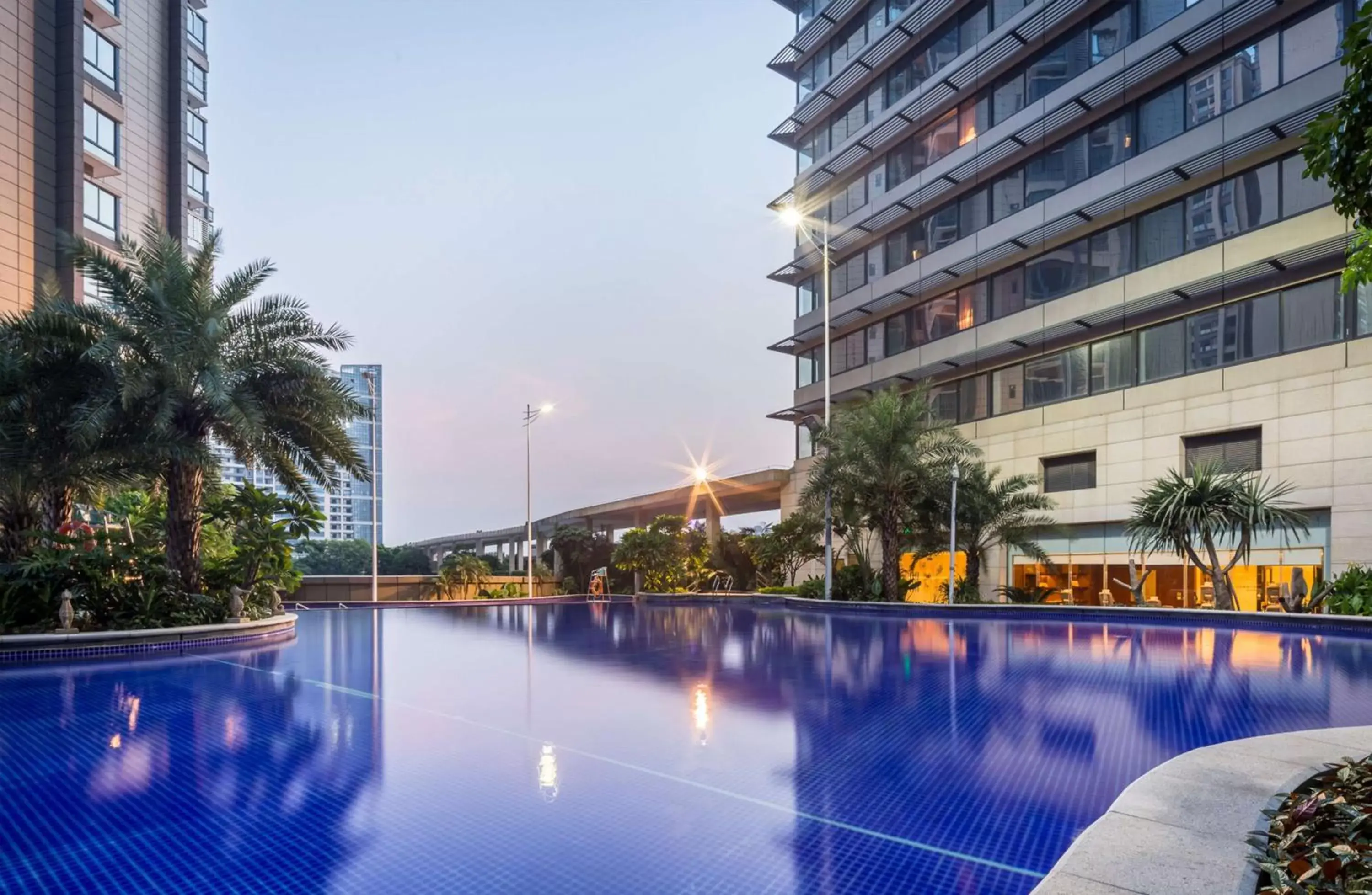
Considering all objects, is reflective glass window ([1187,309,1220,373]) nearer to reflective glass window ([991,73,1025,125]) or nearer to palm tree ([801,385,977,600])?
palm tree ([801,385,977,600])

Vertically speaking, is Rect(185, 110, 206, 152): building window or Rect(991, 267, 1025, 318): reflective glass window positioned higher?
Rect(185, 110, 206, 152): building window

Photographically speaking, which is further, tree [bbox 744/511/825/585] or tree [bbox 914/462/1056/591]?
tree [bbox 744/511/825/585]

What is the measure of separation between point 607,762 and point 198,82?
56285 mm

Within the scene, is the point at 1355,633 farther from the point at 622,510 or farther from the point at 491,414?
the point at 622,510

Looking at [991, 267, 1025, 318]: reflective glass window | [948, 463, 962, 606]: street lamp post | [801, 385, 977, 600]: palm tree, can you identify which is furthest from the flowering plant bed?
[991, 267, 1025, 318]: reflective glass window

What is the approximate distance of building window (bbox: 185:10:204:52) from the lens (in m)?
48.2

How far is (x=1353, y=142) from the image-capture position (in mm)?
3707

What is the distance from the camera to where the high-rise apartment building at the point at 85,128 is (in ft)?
96.3

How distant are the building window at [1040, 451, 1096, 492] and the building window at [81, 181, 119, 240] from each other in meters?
36.8

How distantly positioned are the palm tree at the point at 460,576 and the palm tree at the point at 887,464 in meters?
16.2

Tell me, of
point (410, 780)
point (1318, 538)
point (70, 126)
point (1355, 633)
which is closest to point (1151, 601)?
point (1318, 538)

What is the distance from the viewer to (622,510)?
2173 inches

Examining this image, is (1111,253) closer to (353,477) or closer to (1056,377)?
(1056,377)

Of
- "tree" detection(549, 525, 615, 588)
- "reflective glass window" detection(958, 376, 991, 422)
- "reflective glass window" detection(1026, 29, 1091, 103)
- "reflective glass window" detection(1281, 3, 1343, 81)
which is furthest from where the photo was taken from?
"tree" detection(549, 525, 615, 588)
